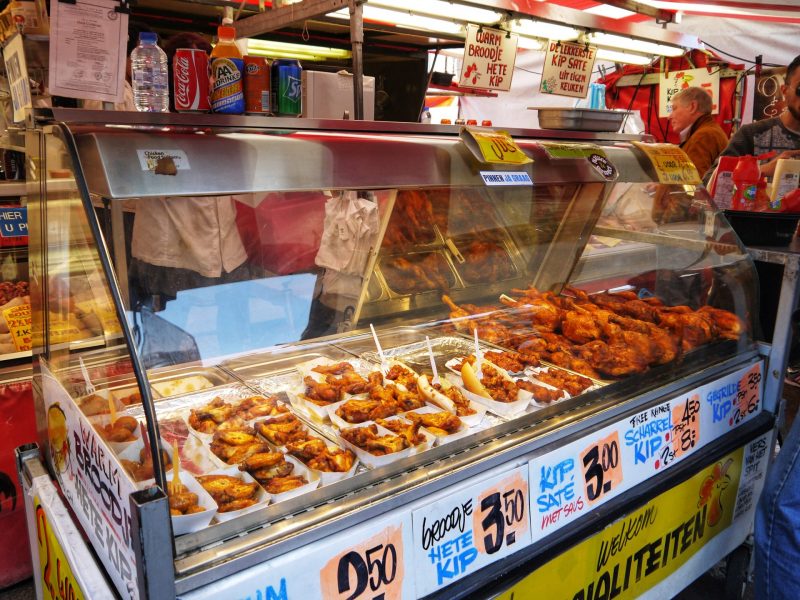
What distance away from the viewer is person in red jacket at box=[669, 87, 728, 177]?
6.34 meters

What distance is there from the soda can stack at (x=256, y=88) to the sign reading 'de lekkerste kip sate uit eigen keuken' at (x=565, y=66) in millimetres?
3117

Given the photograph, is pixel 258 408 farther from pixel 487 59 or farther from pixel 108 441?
pixel 487 59

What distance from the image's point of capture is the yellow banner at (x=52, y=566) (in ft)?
5.78

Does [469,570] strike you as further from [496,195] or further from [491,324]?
[496,195]

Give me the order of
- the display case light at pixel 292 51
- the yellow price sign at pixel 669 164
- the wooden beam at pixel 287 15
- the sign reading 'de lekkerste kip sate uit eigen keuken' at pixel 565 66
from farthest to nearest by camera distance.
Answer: the display case light at pixel 292 51 < the sign reading 'de lekkerste kip sate uit eigen keuken' at pixel 565 66 < the yellow price sign at pixel 669 164 < the wooden beam at pixel 287 15

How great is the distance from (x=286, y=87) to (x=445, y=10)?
1.45m

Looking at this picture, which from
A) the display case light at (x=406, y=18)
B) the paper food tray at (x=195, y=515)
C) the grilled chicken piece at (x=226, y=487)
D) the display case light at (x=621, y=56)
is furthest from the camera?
the display case light at (x=621, y=56)

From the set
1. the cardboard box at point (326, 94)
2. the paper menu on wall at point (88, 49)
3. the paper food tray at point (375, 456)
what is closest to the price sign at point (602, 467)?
the paper food tray at point (375, 456)

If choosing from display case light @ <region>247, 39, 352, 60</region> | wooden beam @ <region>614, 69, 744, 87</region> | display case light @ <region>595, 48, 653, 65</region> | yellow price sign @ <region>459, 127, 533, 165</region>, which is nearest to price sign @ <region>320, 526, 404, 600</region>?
yellow price sign @ <region>459, 127, 533, 165</region>

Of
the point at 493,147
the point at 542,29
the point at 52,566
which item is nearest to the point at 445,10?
the point at 542,29

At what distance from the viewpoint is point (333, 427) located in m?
2.07

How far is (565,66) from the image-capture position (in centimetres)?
459

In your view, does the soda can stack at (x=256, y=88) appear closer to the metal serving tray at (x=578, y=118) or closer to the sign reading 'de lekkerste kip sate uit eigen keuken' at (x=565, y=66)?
the metal serving tray at (x=578, y=118)

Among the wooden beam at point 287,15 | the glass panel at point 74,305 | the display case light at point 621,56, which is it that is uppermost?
the display case light at point 621,56
